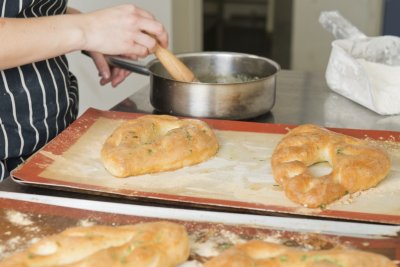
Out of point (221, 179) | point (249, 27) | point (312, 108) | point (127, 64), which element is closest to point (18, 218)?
point (221, 179)

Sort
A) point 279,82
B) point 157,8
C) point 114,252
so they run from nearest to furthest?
point 114,252
point 279,82
point 157,8

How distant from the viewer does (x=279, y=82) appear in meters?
1.76

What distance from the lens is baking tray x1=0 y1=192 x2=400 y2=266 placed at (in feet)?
3.04

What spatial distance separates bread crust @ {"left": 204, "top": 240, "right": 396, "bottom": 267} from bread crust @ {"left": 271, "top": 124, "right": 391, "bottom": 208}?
192mm

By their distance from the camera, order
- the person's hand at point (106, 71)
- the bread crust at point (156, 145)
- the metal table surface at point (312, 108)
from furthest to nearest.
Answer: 1. the person's hand at point (106, 71)
2. the metal table surface at point (312, 108)
3. the bread crust at point (156, 145)

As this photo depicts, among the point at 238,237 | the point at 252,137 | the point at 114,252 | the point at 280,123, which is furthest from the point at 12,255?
the point at 280,123

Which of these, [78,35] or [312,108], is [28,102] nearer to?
[78,35]

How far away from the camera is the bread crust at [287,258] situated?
833mm

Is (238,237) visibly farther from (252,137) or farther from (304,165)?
(252,137)

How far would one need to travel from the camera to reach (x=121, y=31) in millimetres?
1340

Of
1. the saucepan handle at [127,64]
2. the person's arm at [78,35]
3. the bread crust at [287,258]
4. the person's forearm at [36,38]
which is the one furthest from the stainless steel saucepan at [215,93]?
the bread crust at [287,258]

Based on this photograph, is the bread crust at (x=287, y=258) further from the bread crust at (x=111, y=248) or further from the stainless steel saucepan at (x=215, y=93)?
the stainless steel saucepan at (x=215, y=93)

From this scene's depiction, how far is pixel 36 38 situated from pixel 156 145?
0.32 meters

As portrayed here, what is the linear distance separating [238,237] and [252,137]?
1.36 ft
